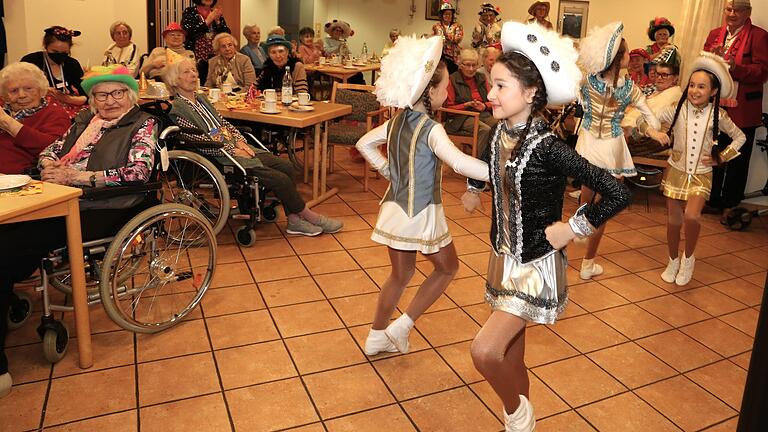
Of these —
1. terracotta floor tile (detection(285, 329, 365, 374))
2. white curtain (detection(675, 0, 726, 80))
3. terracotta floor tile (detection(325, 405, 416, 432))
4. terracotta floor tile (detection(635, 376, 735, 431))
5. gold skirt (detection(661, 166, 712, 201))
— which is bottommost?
terracotta floor tile (detection(635, 376, 735, 431))

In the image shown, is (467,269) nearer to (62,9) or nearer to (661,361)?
(661,361)

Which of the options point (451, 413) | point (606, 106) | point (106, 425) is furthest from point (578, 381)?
point (106, 425)

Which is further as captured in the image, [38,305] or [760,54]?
[760,54]

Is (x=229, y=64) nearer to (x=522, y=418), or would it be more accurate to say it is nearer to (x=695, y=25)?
(x=695, y=25)

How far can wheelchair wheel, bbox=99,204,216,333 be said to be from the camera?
8.11 ft

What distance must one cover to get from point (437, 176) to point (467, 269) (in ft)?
4.85

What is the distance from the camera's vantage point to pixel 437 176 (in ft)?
7.66

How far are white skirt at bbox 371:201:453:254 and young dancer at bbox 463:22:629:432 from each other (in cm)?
42

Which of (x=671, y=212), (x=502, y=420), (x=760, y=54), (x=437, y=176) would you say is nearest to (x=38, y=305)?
(x=437, y=176)

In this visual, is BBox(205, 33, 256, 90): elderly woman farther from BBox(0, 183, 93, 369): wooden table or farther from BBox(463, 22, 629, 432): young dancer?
BBox(463, 22, 629, 432): young dancer

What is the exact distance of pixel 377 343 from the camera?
103 inches

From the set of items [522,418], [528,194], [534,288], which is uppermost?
[528,194]

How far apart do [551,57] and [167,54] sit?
14.3ft

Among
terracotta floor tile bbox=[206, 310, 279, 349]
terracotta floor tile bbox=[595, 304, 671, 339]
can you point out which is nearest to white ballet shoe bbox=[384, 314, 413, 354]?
terracotta floor tile bbox=[206, 310, 279, 349]
